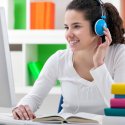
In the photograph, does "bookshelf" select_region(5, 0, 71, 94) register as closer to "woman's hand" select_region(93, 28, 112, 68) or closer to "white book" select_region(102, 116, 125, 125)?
"woman's hand" select_region(93, 28, 112, 68)

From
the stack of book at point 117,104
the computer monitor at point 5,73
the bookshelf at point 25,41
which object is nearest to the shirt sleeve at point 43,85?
the computer monitor at point 5,73

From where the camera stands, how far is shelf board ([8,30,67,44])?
11.0ft

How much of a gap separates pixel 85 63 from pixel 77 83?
13cm

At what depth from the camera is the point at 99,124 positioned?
4.19 feet

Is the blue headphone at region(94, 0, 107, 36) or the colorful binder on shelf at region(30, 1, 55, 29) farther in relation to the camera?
the colorful binder on shelf at region(30, 1, 55, 29)

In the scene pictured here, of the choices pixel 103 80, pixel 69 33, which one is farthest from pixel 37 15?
pixel 103 80

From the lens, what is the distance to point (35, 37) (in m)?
3.38

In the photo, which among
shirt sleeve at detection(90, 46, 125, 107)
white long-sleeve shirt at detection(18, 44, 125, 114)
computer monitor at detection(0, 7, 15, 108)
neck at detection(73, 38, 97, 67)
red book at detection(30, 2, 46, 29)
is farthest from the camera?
red book at detection(30, 2, 46, 29)

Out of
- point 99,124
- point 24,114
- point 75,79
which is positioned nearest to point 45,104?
point 75,79

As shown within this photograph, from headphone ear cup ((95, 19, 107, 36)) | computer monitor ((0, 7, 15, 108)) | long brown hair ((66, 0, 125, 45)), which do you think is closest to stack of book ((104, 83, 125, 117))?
computer monitor ((0, 7, 15, 108))

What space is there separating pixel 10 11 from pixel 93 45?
1.55 metres

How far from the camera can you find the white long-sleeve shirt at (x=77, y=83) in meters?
1.96

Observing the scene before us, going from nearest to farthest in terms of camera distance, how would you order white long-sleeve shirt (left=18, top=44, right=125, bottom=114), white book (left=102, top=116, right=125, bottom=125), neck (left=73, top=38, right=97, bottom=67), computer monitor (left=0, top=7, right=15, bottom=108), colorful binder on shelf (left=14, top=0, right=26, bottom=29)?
white book (left=102, top=116, right=125, bottom=125), computer monitor (left=0, top=7, right=15, bottom=108), white long-sleeve shirt (left=18, top=44, right=125, bottom=114), neck (left=73, top=38, right=97, bottom=67), colorful binder on shelf (left=14, top=0, right=26, bottom=29)

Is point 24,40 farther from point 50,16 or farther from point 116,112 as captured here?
point 116,112
